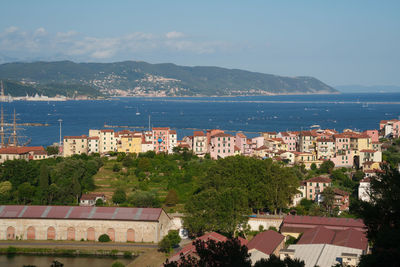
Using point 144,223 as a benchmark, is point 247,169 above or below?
above

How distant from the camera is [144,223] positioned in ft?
66.1

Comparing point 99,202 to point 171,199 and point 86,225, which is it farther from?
point 86,225

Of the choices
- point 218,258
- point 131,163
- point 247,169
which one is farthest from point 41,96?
point 218,258

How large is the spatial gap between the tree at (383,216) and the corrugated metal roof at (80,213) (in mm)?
12094

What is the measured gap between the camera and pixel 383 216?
8.89 metres

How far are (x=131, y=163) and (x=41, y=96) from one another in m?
130

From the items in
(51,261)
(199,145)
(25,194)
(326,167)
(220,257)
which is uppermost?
(220,257)

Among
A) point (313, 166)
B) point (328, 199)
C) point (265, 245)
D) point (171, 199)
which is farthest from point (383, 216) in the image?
point (313, 166)

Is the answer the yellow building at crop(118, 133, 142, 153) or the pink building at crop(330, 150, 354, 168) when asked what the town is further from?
the yellow building at crop(118, 133, 142, 153)

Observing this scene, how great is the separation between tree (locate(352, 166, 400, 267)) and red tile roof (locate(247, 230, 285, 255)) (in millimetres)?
7494

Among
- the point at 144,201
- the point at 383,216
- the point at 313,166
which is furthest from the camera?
the point at 313,166

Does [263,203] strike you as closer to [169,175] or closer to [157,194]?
[157,194]

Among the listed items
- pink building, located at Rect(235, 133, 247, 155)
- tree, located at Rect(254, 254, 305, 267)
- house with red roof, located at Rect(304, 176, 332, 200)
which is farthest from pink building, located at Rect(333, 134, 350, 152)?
tree, located at Rect(254, 254, 305, 267)

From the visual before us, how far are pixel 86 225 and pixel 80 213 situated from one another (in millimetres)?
661
